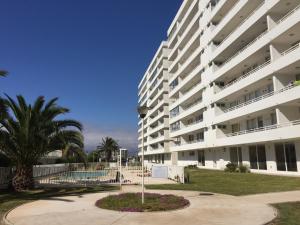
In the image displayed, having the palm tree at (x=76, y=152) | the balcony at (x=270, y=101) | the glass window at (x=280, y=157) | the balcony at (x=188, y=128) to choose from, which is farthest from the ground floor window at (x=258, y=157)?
the palm tree at (x=76, y=152)

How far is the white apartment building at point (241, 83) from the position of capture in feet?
92.4

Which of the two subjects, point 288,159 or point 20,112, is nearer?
point 20,112

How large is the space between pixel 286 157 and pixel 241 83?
975cm

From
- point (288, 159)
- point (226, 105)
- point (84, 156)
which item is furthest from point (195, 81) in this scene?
point (84, 156)

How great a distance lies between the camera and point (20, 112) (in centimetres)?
1861

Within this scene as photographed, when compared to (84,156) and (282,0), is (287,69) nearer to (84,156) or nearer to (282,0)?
(282,0)

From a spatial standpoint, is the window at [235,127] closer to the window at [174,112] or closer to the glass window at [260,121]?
the glass window at [260,121]

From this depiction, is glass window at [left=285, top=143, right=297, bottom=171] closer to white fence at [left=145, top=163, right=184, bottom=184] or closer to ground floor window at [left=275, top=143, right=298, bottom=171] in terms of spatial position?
ground floor window at [left=275, top=143, right=298, bottom=171]

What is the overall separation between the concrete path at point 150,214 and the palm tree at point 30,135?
18.5 ft

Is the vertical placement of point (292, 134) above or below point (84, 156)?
above

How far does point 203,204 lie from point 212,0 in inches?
1552

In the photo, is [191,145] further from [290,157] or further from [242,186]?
[242,186]

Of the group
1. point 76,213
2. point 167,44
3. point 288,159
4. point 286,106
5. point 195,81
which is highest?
point 167,44

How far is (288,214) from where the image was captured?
34.4ft
